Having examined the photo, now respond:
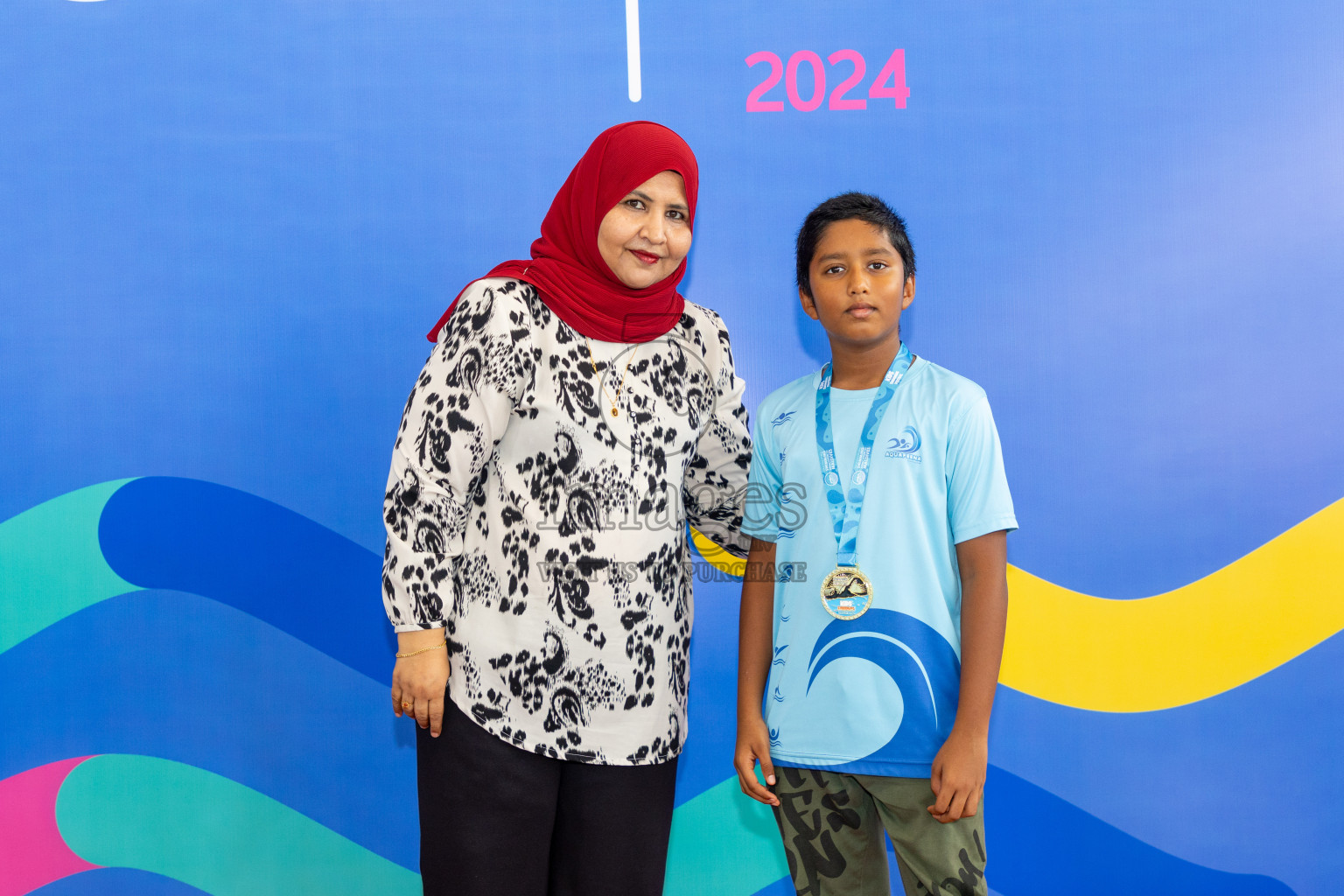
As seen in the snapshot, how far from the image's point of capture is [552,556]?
53.1 inches

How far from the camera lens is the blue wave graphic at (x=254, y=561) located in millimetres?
2119

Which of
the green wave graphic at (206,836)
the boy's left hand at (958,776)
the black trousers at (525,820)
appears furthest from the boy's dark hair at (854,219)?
the green wave graphic at (206,836)

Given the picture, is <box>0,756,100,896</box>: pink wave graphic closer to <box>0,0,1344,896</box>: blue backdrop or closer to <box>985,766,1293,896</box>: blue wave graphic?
<box>0,0,1344,896</box>: blue backdrop

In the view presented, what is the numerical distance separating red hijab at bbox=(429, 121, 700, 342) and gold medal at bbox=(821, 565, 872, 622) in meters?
0.49

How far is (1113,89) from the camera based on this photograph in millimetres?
2111

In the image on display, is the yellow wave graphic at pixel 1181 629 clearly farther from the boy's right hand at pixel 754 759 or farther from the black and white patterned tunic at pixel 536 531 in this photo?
the black and white patterned tunic at pixel 536 531

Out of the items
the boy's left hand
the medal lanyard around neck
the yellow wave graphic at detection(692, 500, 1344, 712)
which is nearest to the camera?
the boy's left hand

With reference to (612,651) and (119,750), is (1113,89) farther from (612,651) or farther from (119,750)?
(119,750)

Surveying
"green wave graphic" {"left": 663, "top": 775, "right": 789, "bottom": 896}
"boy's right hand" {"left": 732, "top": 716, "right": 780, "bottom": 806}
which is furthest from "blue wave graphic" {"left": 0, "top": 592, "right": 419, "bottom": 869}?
"boy's right hand" {"left": 732, "top": 716, "right": 780, "bottom": 806}

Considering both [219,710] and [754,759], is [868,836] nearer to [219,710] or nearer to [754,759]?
[754,759]

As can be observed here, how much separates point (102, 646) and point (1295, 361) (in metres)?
2.93

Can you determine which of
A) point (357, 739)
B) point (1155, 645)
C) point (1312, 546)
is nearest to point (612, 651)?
point (357, 739)

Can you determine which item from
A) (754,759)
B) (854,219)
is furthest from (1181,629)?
(854,219)

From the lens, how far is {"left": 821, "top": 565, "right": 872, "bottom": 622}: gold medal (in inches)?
53.1
